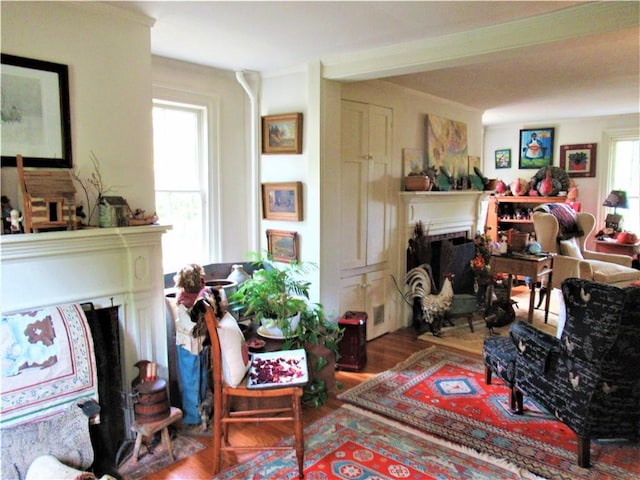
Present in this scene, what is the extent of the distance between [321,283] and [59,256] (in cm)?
194

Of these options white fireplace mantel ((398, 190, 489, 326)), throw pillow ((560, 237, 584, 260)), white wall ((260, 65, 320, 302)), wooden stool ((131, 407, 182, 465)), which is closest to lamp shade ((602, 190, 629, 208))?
throw pillow ((560, 237, 584, 260))

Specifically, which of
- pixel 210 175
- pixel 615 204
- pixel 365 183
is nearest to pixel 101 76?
pixel 210 175

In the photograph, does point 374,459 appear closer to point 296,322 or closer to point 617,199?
point 296,322

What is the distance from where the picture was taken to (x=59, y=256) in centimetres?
232

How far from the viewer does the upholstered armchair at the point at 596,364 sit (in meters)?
2.22

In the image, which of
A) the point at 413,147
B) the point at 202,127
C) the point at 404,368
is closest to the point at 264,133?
the point at 202,127

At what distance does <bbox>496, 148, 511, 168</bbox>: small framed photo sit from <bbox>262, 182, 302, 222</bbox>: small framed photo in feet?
15.6

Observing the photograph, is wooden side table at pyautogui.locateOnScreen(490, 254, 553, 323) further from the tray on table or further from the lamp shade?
the tray on table

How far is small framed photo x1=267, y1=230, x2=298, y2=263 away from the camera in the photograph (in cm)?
385

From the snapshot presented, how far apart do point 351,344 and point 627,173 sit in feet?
16.8

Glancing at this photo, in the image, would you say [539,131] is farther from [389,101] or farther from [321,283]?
[321,283]

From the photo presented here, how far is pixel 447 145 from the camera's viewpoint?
5199 mm

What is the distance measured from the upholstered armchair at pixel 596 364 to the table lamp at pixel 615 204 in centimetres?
451

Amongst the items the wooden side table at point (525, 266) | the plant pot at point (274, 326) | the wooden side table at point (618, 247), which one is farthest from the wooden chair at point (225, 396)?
the wooden side table at point (618, 247)
